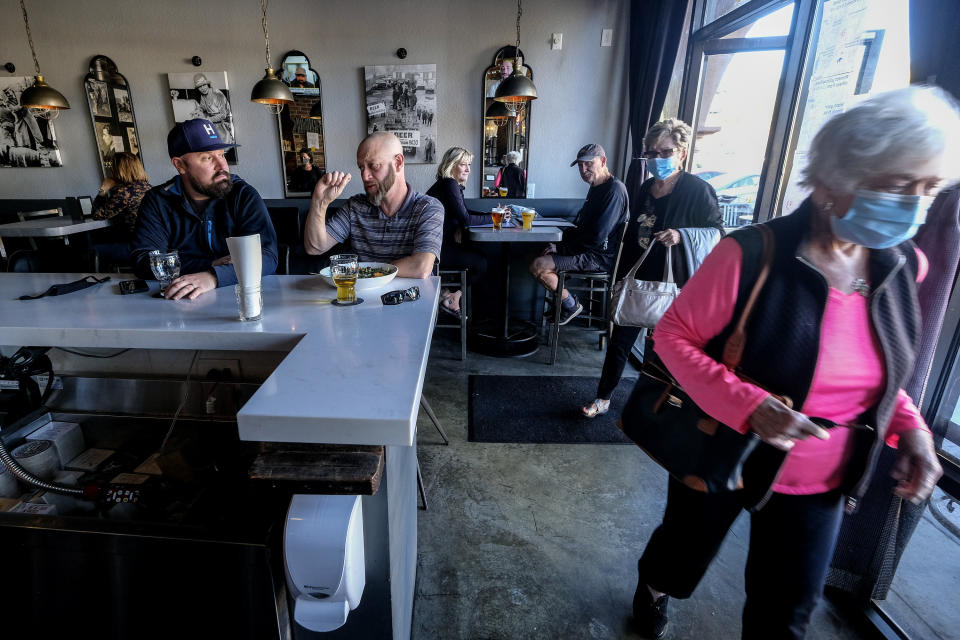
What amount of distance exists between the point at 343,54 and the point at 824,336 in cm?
557

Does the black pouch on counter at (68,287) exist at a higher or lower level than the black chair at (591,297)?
higher

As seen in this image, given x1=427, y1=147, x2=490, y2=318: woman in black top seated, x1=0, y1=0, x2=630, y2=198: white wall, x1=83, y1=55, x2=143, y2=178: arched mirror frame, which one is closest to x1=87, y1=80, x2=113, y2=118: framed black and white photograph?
x1=83, y1=55, x2=143, y2=178: arched mirror frame

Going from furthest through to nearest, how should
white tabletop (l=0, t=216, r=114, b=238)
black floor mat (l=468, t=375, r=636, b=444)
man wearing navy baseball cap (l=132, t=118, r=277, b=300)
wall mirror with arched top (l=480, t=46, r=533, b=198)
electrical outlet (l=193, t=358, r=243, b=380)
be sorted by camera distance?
wall mirror with arched top (l=480, t=46, r=533, b=198), white tabletop (l=0, t=216, r=114, b=238), black floor mat (l=468, t=375, r=636, b=444), man wearing navy baseball cap (l=132, t=118, r=277, b=300), electrical outlet (l=193, t=358, r=243, b=380)

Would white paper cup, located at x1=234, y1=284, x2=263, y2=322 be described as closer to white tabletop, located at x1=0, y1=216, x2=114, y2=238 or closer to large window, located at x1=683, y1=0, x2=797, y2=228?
large window, located at x1=683, y1=0, x2=797, y2=228

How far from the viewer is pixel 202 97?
5.26 metres

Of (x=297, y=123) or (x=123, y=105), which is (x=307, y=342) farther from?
(x=123, y=105)

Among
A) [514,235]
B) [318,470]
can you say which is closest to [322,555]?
[318,470]

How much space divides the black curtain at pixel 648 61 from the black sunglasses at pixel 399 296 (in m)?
2.89

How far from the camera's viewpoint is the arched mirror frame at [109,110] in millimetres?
5188

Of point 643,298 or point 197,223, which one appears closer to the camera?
point 197,223

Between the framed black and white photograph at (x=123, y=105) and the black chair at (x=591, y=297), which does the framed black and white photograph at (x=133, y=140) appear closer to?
the framed black and white photograph at (x=123, y=105)

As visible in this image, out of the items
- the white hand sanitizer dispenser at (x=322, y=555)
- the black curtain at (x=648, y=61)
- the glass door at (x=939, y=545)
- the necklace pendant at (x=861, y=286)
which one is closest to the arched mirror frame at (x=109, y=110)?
the black curtain at (x=648, y=61)

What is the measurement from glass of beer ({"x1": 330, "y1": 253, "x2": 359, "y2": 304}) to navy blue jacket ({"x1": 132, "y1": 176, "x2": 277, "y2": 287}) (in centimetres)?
63

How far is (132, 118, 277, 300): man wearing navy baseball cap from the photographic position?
1801mm
